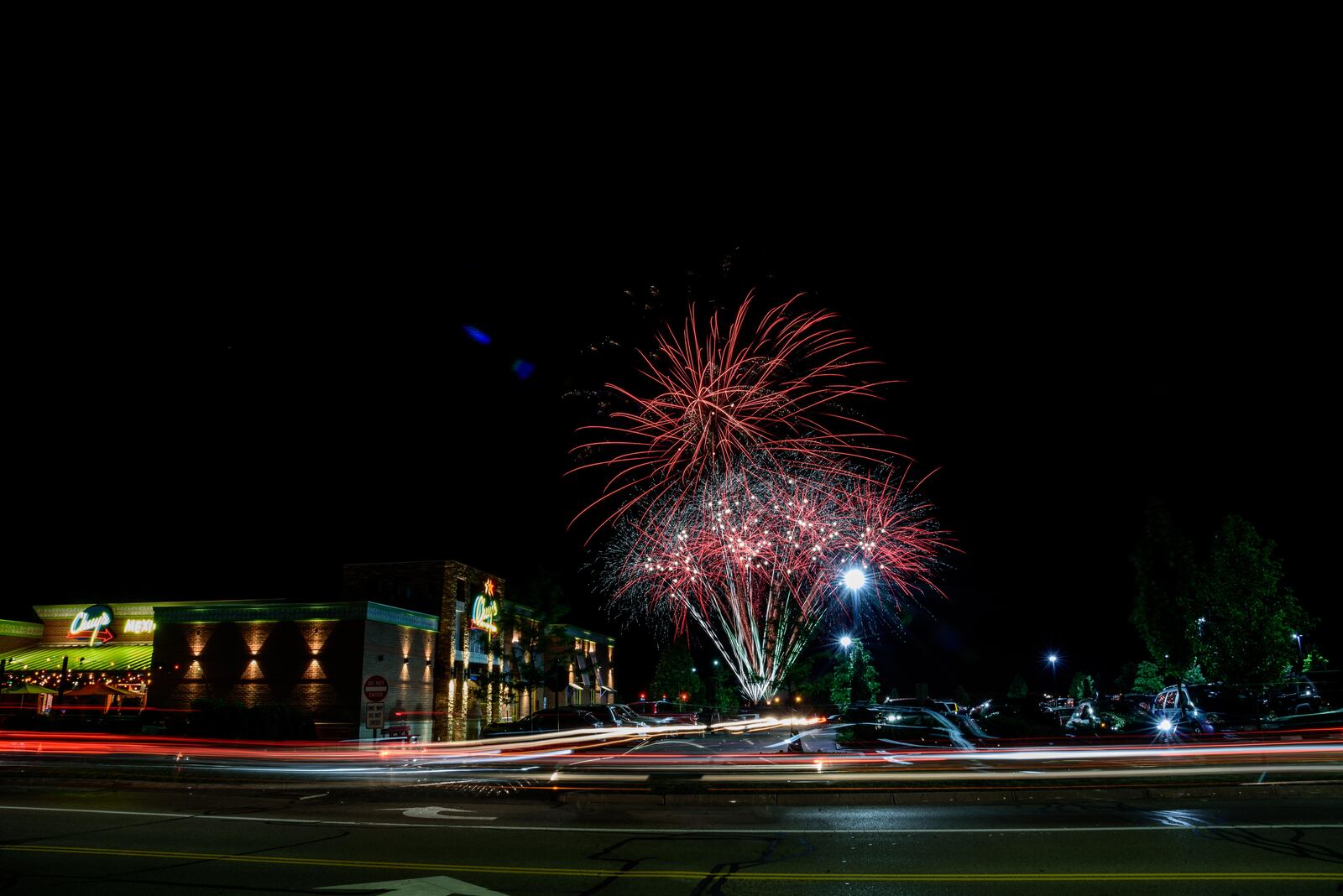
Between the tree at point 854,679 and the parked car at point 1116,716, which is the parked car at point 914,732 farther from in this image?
the tree at point 854,679

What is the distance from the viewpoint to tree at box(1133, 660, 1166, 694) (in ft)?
150

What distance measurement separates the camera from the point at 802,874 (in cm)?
859

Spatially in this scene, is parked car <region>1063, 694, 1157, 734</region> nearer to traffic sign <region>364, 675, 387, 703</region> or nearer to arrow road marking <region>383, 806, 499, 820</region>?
arrow road marking <region>383, 806, 499, 820</region>

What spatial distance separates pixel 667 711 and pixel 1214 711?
117ft

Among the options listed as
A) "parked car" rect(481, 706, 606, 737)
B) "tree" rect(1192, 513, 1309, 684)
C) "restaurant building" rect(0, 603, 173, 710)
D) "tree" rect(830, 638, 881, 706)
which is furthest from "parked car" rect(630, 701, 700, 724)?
"restaurant building" rect(0, 603, 173, 710)

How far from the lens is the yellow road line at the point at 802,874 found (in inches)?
318

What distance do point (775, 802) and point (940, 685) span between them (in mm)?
65010

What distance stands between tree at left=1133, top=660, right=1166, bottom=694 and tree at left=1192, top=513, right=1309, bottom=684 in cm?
1618

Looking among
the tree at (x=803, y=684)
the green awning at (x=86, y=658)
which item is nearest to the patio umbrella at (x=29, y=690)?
the green awning at (x=86, y=658)

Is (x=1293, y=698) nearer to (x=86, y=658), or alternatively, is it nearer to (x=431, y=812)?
(x=431, y=812)

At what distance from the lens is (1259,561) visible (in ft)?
97.6

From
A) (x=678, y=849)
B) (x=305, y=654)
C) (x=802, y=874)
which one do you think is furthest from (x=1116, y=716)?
(x=305, y=654)

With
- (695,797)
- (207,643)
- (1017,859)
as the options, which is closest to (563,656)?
(207,643)

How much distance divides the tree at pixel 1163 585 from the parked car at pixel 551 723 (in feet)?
88.9
